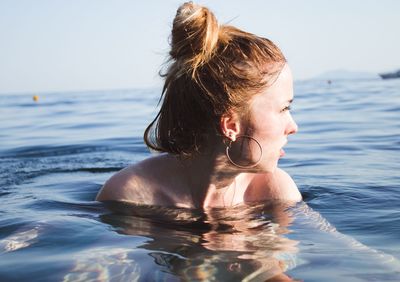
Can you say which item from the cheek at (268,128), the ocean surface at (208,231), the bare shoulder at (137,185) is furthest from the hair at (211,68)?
the ocean surface at (208,231)

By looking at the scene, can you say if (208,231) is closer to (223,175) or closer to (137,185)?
(223,175)

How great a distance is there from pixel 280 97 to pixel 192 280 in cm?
124

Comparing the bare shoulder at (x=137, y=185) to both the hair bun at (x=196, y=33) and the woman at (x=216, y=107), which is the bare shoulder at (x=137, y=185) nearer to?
the woman at (x=216, y=107)

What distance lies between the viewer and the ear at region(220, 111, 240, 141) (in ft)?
9.22

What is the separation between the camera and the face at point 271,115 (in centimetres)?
279

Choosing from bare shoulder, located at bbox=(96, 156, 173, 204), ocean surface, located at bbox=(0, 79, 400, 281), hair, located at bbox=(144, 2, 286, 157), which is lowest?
ocean surface, located at bbox=(0, 79, 400, 281)

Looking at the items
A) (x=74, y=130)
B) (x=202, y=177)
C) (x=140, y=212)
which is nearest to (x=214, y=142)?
(x=202, y=177)

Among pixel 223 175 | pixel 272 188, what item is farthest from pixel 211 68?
pixel 272 188

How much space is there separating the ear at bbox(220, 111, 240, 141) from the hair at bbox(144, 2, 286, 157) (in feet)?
0.09

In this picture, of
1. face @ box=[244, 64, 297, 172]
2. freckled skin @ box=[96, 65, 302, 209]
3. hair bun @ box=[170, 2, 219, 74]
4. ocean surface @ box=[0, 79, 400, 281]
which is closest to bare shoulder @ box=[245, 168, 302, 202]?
freckled skin @ box=[96, 65, 302, 209]

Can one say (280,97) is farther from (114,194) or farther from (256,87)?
(114,194)

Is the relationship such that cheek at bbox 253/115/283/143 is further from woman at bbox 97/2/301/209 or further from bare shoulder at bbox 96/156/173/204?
bare shoulder at bbox 96/156/173/204

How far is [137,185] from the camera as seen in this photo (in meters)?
3.09

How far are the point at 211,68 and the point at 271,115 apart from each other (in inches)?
15.5
